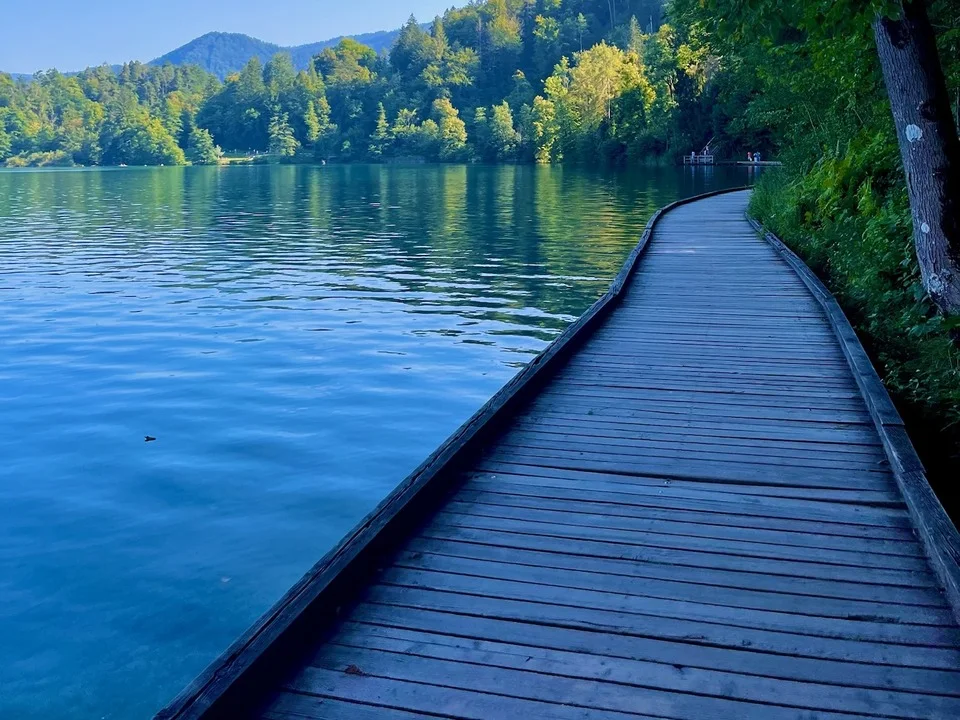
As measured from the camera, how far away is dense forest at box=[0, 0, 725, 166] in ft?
364

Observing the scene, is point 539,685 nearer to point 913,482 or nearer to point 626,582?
point 626,582

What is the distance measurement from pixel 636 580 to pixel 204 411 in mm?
6856

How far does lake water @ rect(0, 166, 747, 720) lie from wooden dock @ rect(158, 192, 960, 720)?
1816 mm

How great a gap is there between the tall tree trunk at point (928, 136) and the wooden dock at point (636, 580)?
101 centimetres

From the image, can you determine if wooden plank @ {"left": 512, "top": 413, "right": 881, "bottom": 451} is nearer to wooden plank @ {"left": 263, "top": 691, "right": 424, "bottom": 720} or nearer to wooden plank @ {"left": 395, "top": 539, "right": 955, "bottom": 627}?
wooden plank @ {"left": 395, "top": 539, "right": 955, "bottom": 627}

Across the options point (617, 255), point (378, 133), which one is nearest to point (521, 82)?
point (378, 133)

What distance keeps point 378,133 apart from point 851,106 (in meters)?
126

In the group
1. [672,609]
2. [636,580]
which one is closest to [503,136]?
[636,580]

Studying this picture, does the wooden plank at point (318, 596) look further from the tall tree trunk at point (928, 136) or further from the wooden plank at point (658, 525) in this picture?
the tall tree trunk at point (928, 136)

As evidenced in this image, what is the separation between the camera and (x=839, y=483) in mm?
4930

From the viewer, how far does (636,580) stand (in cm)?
387

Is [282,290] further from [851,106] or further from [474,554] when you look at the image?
[474,554]

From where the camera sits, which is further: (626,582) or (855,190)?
(855,190)

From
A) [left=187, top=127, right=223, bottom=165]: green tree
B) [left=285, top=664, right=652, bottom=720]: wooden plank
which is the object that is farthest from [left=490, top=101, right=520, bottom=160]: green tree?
[left=285, top=664, right=652, bottom=720]: wooden plank
